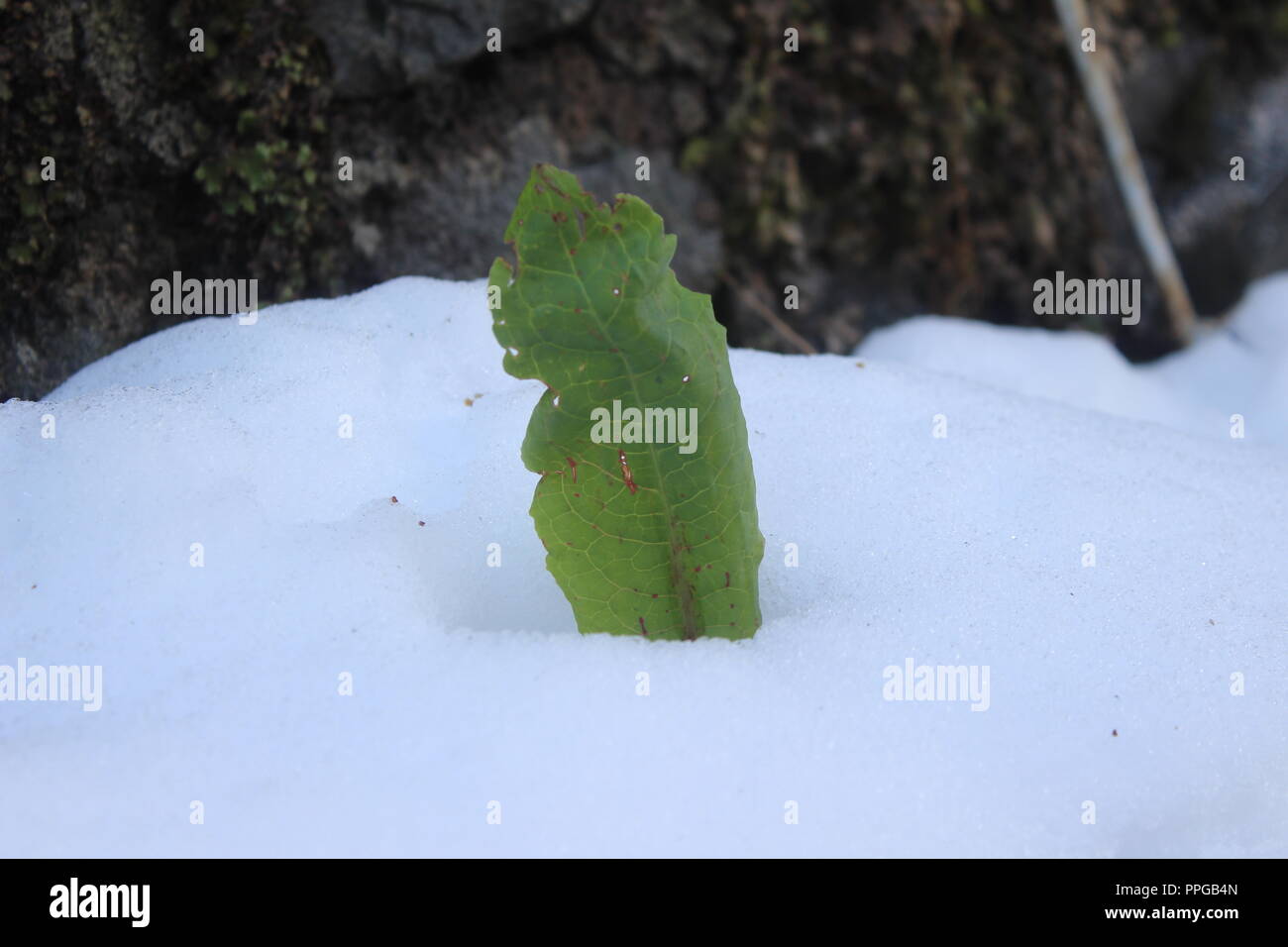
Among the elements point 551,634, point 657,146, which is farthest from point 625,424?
point 657,146

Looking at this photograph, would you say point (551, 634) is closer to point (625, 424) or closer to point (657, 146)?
point (625, 424)

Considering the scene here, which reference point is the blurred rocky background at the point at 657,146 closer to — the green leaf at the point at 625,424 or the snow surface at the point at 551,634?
the snow surface at the point at 551,634

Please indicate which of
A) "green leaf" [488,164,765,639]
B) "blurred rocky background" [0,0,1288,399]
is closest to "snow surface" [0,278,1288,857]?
"green leaf" [488,164,765,639]

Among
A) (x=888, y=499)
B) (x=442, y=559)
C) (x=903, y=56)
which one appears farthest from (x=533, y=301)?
(x=903, y=56)

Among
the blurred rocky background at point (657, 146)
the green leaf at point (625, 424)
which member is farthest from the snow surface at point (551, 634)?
the blurred rocky background at point (657, 146)

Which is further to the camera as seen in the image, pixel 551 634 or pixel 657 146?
pixel 657 146
